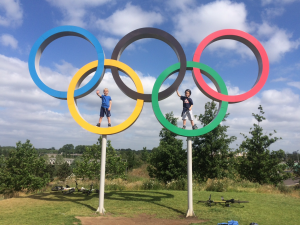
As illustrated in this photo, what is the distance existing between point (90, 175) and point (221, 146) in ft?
38.7

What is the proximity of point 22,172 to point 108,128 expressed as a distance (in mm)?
10570

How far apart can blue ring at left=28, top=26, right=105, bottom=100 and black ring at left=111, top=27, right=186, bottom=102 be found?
2.15 feet

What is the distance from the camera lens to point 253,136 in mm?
18422

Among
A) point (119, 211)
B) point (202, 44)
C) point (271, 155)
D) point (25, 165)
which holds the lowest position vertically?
point (119, 211)

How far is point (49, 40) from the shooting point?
975 centimetres

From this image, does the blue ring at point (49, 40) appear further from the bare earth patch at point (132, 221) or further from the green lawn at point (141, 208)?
the bare earth patch at point (132, 221)

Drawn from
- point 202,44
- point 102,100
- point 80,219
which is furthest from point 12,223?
point 202,44

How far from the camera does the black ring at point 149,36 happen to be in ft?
29.1

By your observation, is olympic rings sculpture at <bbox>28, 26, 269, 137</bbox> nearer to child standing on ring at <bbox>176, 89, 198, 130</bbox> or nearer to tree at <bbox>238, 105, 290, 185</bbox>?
child standing on ring at <bbox>176, 89, 198, 130</bbox>

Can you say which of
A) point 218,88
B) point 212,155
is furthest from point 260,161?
point 218,88

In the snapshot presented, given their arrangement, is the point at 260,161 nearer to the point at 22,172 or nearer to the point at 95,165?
the point at 95,165

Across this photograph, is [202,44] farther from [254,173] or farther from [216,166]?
[254,173]

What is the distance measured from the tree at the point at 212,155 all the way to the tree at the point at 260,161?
3.76ft

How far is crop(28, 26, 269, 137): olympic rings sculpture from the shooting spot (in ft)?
28.8
